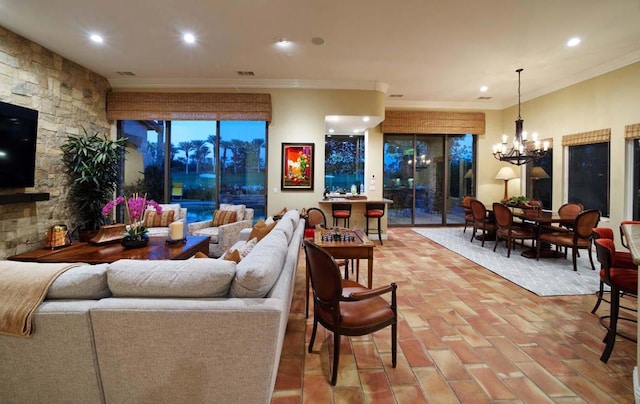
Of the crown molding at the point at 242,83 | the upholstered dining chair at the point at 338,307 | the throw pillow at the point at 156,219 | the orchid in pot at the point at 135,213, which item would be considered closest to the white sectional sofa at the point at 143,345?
the upholstered dining chair at the point at 338,307

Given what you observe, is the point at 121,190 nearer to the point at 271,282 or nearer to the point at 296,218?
the point at 296,218

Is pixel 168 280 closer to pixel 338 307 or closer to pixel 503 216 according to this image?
pixel 338 307

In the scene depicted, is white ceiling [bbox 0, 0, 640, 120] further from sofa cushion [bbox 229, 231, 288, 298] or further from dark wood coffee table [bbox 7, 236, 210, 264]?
sofa cushion [bbox 229, 231, 288, 298]

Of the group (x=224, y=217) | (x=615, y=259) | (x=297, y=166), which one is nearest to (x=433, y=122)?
(x=297, y=166)

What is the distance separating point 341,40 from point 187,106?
11.5ft

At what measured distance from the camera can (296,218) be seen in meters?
3.76

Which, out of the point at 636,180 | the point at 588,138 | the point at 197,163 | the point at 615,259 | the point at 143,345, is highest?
the point at 588,138

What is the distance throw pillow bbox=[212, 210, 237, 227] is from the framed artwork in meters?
1.30

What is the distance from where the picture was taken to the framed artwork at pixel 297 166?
601cm

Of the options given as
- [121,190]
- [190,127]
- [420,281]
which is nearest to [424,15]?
[420,281]

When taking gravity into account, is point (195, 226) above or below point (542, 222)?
below

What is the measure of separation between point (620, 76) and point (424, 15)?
4096 millimetres

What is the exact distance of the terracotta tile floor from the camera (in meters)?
1.82

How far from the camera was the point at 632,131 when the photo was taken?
15.4 ft
